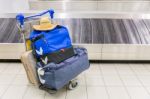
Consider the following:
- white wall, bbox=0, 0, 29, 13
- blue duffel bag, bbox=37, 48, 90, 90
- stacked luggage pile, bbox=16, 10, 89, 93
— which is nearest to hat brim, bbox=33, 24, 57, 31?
stacked luggage pile, bbox=16, 10, 89, 93

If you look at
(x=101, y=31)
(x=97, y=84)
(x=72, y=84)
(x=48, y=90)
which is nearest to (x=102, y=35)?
(x=101, y=31)

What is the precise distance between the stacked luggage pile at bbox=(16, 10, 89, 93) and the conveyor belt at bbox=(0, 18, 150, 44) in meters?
0.62

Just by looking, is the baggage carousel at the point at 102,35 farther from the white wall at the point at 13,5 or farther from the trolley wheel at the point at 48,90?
the trolley wheel at the point at 48,90

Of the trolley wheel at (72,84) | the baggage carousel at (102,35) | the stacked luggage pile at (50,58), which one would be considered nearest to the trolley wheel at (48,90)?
the stacked luggage pile at (50,58)

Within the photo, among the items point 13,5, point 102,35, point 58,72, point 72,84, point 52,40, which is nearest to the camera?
point 58,72

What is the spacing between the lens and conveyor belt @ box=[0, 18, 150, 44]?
100 inches

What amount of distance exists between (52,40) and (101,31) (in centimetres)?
102

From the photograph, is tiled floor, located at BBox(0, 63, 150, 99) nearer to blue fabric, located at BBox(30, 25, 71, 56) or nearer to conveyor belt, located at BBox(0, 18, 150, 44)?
conveyor belt, located at BBox(0, 18, 150, 44)

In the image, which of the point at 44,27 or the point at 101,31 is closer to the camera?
the point at 44,27

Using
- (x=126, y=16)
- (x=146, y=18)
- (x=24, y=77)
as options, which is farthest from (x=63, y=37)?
(x=146, y=18)

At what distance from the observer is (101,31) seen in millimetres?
2611

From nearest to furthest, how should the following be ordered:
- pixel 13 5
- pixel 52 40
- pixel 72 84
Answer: pixel 52 40 < pixel 72 84 < pixel 13 5

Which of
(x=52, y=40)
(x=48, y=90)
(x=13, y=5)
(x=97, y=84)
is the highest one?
(x=13, y=5)

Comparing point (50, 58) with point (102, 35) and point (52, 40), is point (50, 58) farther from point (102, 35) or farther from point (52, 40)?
point (102, 35)
